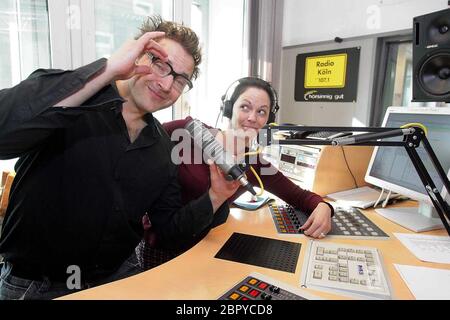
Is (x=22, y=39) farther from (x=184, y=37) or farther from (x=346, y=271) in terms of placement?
(x=346, y=271)

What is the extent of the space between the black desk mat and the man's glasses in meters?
0.53

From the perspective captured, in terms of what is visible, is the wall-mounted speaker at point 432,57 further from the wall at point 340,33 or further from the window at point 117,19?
the window at point 117,19

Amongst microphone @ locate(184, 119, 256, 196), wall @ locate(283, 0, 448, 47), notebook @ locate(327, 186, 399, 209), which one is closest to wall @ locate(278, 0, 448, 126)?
wall @ locate(283, 0, 448, 47)

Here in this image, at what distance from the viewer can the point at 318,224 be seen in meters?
1.11

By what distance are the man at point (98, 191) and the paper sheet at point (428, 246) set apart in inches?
23.9

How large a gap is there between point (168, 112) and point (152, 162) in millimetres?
1582

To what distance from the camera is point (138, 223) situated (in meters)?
1.13

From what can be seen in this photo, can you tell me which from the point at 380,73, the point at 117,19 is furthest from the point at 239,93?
the point at 380,73

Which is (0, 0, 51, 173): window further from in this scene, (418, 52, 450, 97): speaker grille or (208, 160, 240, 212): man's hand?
(418, 52, 450, 97): speaker grille

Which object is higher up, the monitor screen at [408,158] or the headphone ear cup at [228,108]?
the headphone ear cup at [228,108]

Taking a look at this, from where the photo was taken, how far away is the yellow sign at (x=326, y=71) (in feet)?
8.31

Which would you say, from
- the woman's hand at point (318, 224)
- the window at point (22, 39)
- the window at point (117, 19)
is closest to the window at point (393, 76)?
the woman's hand at point (318, 224)

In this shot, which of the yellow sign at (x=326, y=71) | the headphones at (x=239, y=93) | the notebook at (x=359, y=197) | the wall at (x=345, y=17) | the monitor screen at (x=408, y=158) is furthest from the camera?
the yellow sign at (x=326, y=71)

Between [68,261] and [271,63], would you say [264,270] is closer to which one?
[68,261]
